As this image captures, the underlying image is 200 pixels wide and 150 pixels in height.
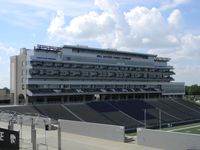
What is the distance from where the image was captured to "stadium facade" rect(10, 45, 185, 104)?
85.1 m

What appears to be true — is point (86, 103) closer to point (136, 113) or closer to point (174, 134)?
point (136, 113)

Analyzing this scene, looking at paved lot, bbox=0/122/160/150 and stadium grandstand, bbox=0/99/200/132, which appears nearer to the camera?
paved lot, bbox=0/122/160/150

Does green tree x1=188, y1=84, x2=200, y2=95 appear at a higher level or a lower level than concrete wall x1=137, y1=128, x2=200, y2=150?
lower

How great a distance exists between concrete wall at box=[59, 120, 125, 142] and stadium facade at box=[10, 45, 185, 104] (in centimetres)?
5780

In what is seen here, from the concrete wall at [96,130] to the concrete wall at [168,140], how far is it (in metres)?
1.53

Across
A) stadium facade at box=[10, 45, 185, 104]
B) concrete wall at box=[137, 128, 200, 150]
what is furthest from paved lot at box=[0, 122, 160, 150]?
stadium facade at box=[10, 45, 185, 104]

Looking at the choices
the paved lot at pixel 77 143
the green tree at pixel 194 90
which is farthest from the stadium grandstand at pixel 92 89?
the green tree at pixel 194 90

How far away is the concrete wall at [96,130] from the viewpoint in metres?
22.0

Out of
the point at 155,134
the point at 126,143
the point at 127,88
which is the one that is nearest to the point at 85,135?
the point at 126,143

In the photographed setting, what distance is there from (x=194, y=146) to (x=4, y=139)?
8796 millimetres

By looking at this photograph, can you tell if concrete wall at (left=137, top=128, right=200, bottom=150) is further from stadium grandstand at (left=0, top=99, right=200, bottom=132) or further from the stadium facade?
the stadium facade

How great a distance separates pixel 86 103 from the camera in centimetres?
8944

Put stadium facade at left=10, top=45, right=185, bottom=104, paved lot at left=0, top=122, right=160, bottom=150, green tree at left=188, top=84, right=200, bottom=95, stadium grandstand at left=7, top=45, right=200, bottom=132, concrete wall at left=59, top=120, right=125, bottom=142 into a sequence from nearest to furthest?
1. paved lot at left=0, top=122, right=160, bottom=150
2. concrete wall at left=59, top=120, right=125, bottom=142
3. stadium grandstand at left=7, top=45, right=200, bottom=132
4. stadium facade at left=10, top=45, right=185, bottom=104
5. green tree at left=188, top=84, right=200, bottom=95

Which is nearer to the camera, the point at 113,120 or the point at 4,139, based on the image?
the point at 4,139
